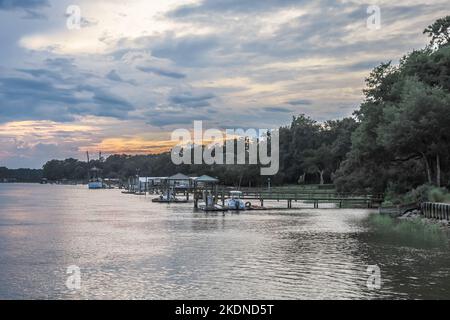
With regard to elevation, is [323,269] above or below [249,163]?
below

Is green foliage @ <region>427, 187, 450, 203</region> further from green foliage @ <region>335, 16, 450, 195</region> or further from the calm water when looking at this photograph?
the calm water

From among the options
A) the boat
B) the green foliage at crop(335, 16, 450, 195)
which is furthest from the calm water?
the boat

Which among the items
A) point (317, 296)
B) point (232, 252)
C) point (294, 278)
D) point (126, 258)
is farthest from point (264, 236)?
point (317, 296)

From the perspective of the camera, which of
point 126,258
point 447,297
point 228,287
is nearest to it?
point 447,297

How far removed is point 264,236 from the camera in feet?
119

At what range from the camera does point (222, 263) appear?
2503 centimetres

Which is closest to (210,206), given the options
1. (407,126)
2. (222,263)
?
(407,126)

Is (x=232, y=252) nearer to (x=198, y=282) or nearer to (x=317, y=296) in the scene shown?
(x=198, y=282)

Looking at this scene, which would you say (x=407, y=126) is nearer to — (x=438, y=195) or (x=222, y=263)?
(x=438, y=195)

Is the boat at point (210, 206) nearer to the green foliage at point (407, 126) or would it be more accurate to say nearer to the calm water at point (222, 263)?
the green foliage at point (407, 126)

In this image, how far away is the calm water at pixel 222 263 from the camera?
19.2m

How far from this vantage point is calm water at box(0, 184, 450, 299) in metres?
19.2

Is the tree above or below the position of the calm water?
above

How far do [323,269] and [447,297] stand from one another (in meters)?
6.06
